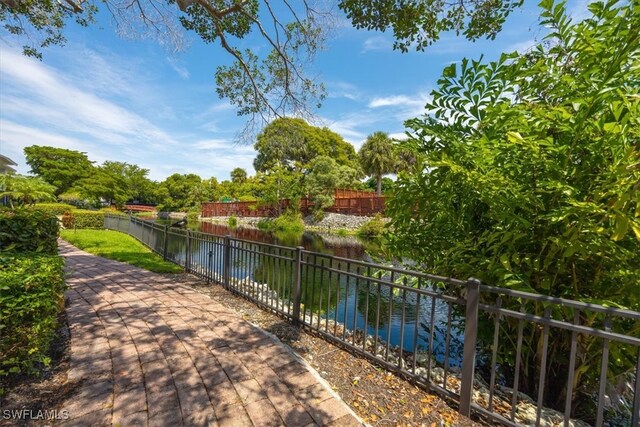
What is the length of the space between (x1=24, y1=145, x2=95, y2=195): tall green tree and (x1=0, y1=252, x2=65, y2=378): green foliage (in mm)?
38521

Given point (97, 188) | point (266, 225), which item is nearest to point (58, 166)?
point (97, 188)

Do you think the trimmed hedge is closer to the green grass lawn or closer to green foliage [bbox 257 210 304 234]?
the green grass lawn

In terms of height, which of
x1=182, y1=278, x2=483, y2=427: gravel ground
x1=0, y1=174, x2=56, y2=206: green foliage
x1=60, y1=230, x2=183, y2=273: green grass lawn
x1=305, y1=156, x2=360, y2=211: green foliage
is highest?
x1=305, y1=156, x2=360, y2=211: green foliage

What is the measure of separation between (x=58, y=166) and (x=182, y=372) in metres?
43.0

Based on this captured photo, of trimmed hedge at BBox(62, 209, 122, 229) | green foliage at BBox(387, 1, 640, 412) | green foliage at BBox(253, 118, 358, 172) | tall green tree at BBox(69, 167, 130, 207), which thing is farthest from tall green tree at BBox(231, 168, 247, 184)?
green foliage at BBox(387, 1, 640, 412)

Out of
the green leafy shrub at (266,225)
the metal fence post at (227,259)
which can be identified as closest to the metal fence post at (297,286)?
the metal fence post at (227,259)

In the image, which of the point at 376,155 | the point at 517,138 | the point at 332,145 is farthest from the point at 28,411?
the point at 332,145

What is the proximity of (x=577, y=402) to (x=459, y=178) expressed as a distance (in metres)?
2.54

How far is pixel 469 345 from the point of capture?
7.48 ft

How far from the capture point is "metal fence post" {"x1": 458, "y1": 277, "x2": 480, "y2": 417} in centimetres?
223

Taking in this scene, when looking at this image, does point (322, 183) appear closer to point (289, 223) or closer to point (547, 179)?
point (289, 223)

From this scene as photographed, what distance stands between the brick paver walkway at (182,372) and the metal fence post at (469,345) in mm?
903

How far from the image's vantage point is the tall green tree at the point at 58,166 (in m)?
32.7

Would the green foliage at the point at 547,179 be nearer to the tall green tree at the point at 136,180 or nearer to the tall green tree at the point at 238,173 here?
the tall green tree at the point at 238,173
